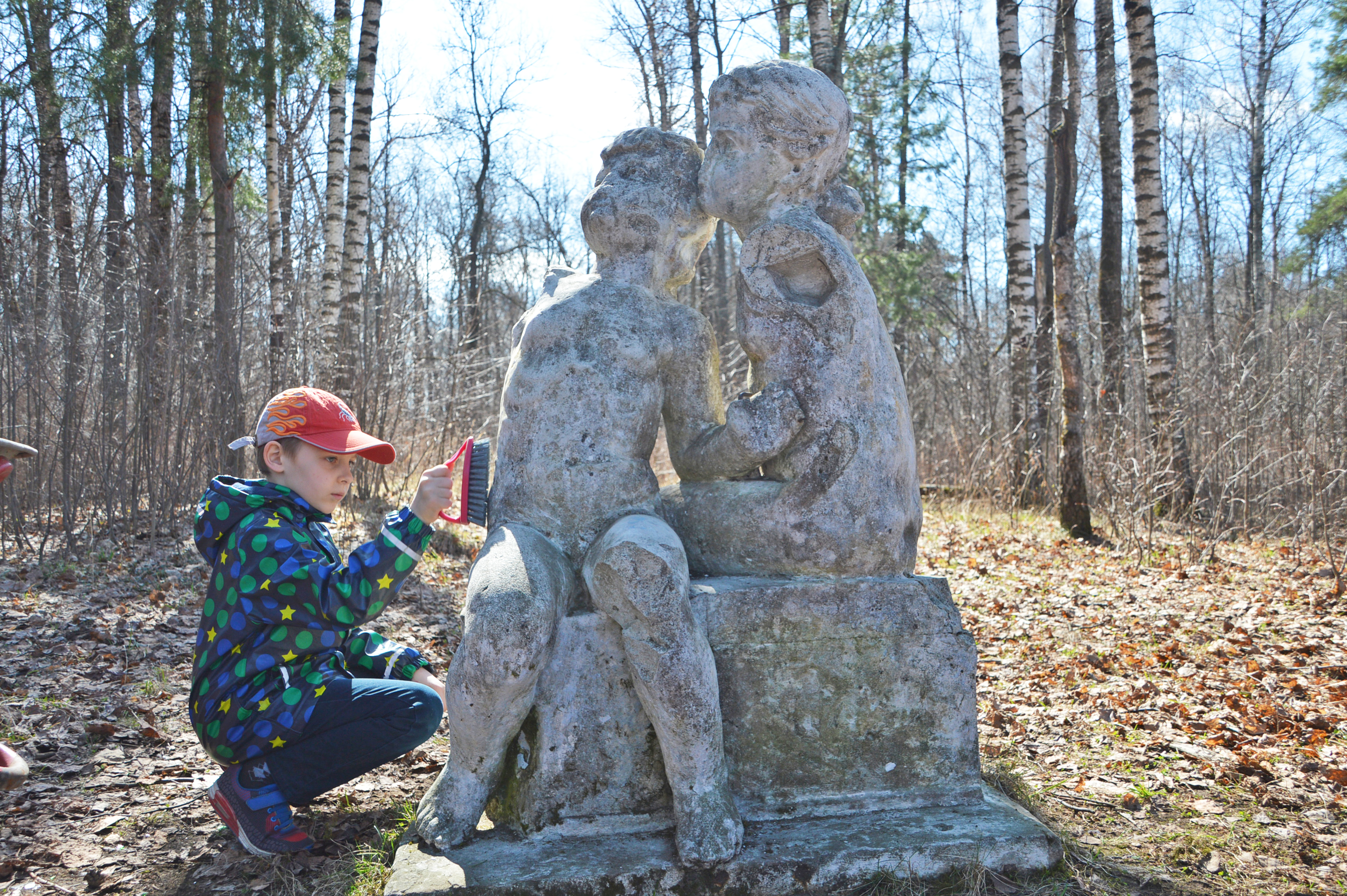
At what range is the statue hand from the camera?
2498mm

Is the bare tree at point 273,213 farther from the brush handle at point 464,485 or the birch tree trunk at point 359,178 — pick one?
the brush handle at point 464,485

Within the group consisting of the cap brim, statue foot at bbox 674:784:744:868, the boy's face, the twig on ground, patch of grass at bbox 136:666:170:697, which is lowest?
the twig on ground

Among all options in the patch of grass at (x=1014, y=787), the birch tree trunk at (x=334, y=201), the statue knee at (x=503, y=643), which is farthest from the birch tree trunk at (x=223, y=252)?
the patch of grass at (x=1014, y=787)

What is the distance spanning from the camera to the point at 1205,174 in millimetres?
24375

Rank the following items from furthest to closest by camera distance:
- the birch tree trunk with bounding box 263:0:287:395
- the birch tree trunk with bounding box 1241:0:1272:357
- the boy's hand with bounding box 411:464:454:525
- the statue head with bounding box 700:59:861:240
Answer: the birch tree trunk with bounding box 1241:0:1272:357, the birch tree trunk with bounding box 263:0:287:395, the statue head with bounding box 700:59:861:240, the boy's hand with bounding box 411:464:454:525

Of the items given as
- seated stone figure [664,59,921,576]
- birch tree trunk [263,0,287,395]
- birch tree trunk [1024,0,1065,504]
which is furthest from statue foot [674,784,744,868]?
birch tree trunk [1024,0,1065,504]

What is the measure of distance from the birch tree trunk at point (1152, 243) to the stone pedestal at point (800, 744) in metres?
6.59

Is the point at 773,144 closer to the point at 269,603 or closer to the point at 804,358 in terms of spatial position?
the point at 804,358

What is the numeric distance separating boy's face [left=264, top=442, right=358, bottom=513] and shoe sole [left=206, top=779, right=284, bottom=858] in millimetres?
821

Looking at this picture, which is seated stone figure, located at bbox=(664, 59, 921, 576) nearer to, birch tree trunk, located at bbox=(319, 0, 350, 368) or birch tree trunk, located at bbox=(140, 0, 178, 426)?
birch tree trunk, located at bbox=(140, 0, 178, 426)

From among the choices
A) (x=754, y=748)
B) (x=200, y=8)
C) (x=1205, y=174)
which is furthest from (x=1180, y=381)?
(x=1205, y=174)

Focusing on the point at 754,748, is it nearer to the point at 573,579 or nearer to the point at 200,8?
the point at 573,579

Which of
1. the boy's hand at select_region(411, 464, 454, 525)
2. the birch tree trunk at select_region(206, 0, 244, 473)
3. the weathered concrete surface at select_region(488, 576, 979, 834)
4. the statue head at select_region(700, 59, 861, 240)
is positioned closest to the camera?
the weathered concrete surface at select_region(488, 576, 979, 834)

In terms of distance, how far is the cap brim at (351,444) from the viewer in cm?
250
